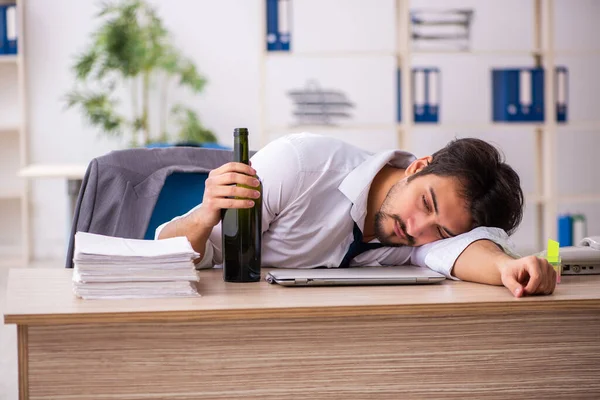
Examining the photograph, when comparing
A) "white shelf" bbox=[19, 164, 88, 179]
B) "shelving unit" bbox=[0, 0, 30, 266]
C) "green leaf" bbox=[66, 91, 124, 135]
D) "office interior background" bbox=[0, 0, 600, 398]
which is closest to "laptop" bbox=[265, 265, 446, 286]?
"white shelf" bbox=[19, 164, 88, 179]

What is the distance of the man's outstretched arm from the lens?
55.1 inches

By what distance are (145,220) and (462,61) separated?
421 centimetres

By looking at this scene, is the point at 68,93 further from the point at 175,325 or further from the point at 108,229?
the point at 175,325

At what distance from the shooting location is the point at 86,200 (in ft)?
6.86

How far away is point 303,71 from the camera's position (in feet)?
19.1

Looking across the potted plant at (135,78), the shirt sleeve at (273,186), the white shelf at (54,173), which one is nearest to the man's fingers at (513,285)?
the shirt sleeve at (273,186)

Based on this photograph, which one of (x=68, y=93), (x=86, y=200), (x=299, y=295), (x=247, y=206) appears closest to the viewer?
(x=299, y=295)

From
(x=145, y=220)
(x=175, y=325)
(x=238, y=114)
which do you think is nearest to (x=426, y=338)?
(x=175, y=325)

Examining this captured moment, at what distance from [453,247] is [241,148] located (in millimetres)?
490

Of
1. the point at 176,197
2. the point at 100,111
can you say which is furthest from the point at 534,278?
the point at 100,111

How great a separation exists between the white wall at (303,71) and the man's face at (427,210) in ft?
13.2

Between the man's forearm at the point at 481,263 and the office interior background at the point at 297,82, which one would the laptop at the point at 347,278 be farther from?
the office interior background at the point at 297,82

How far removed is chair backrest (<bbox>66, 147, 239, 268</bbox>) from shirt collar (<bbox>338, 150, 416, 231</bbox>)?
0.49 meters

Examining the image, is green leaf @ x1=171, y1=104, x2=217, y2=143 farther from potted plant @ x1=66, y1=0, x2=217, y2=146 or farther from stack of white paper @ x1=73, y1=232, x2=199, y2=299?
stack of white paper @ x1=73, y1=232, x2=199, y2=299
